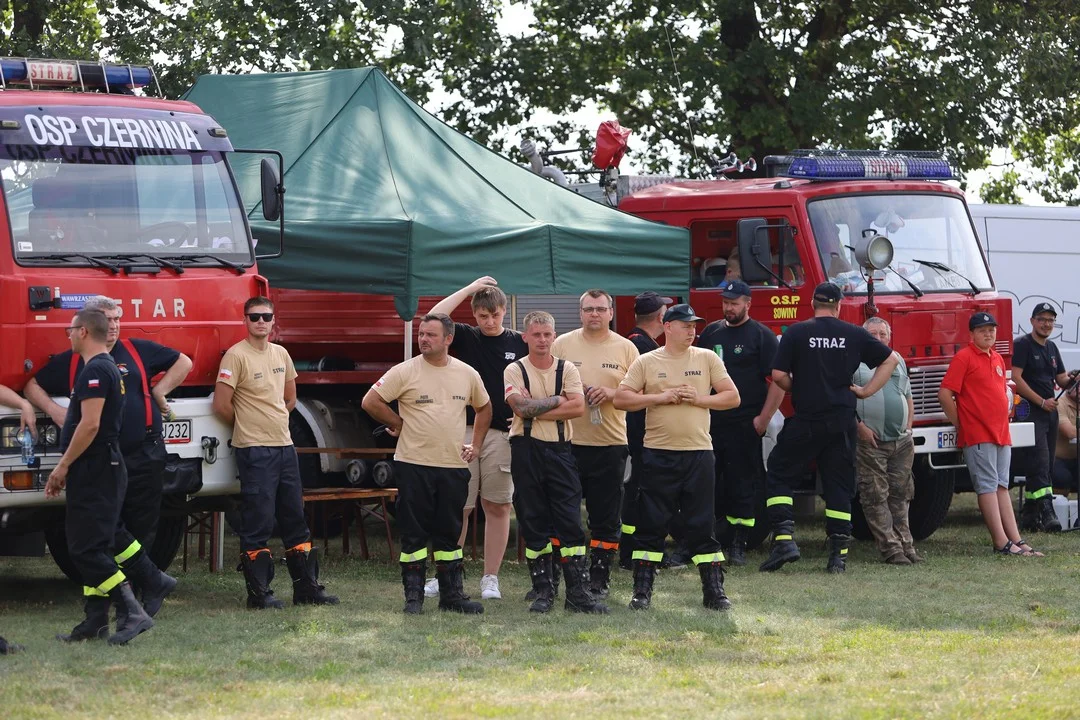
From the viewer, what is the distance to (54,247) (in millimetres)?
8500

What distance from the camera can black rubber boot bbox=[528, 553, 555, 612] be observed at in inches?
335

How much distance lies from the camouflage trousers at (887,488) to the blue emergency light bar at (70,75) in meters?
5.16

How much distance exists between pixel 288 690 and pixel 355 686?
27 cm

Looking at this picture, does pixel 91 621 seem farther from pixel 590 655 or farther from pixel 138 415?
pixel 590 655

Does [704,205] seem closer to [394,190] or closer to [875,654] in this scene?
[394,190]

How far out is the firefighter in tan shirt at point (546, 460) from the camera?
8.44 metres

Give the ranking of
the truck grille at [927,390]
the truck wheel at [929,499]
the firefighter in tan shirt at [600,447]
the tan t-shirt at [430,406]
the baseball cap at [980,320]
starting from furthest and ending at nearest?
the truck wheel at [929,499]
the truck grille at [927,390]
the baseball cap at [980,320]
the firefighter in tan shirt at [600,447]
the tan t-shirt at [430,406]

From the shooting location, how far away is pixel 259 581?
867 centimetres

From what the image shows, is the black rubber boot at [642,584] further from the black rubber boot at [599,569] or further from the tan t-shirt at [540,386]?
the tan t-shirt at [540,386]

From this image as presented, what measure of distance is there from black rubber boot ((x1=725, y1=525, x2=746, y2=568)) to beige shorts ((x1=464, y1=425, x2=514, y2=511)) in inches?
80.1

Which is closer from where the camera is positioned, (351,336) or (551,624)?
(551,624)

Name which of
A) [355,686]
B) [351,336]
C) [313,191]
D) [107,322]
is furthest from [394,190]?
[355,686]

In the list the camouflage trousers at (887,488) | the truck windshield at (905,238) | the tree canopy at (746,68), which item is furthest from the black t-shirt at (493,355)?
the tree canopy at (746,68)

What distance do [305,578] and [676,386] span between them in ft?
7.37
